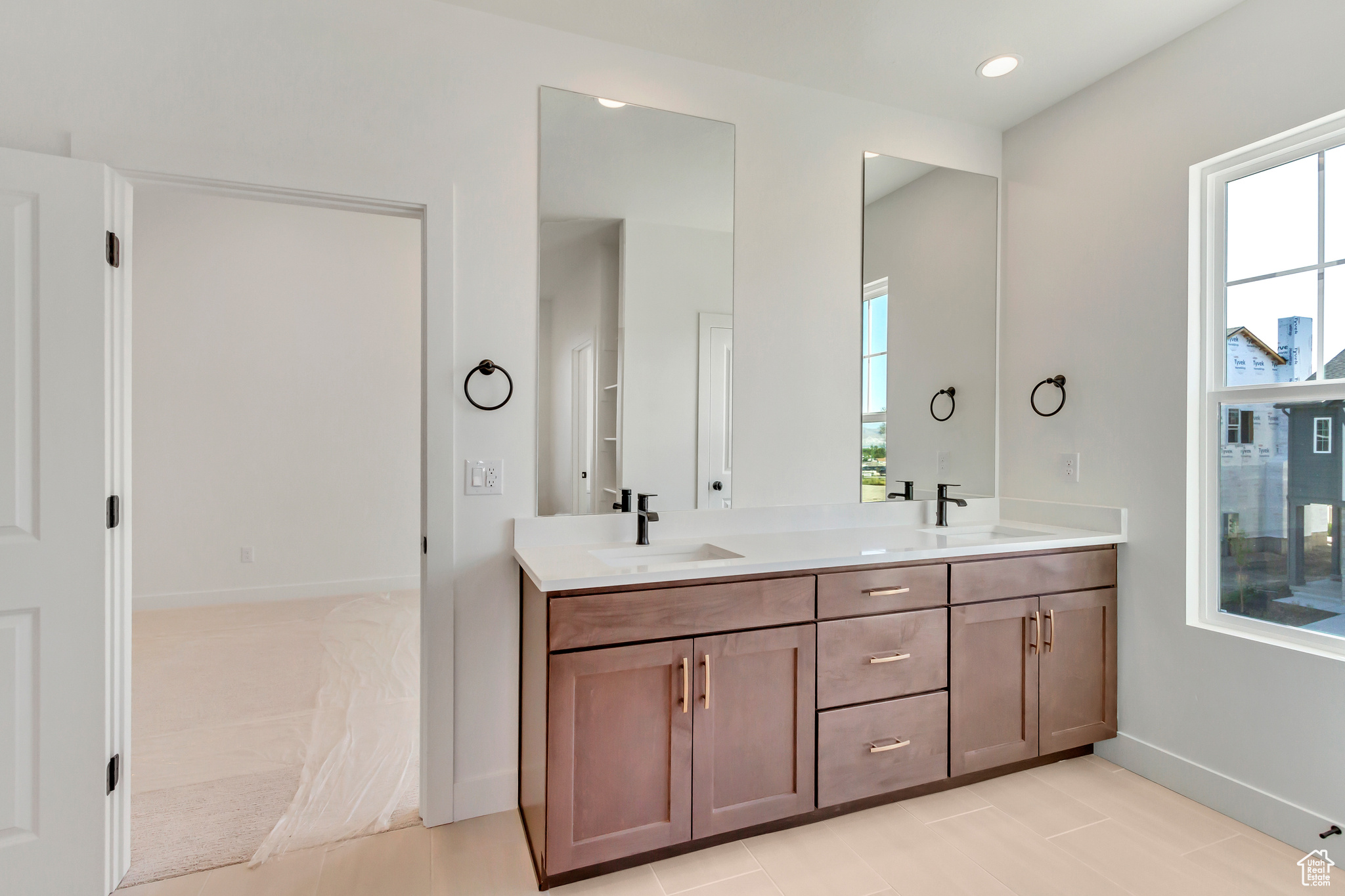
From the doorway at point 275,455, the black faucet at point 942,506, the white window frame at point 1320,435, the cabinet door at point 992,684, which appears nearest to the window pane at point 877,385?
the black faucet at point 942,506

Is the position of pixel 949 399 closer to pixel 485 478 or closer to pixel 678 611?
pixel 678 611

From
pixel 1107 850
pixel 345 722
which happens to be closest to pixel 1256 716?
pixel 1107 850

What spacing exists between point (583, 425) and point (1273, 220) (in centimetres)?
235

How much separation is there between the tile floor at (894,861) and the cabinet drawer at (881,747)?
4.8 inches

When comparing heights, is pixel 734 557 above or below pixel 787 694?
above

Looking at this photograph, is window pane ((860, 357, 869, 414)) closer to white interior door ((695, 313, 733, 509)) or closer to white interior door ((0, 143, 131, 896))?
white interior door ((695, 313, 733, 509))

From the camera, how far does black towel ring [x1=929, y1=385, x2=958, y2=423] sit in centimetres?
280

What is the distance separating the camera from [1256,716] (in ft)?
6.58

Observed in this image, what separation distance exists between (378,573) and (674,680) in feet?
12.6

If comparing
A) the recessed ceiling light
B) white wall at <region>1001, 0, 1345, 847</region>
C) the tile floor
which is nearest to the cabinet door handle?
the tile floor

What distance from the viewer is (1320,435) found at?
75.5 inches

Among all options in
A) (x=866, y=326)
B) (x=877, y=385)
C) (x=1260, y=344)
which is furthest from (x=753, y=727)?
(x=1260, y=344)

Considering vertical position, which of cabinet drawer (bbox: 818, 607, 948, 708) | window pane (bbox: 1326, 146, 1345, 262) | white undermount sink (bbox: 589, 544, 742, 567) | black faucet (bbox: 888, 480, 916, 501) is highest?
window pane (bbox: 1326, 146, 1345, 262)

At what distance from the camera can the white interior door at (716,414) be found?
2355 mm
